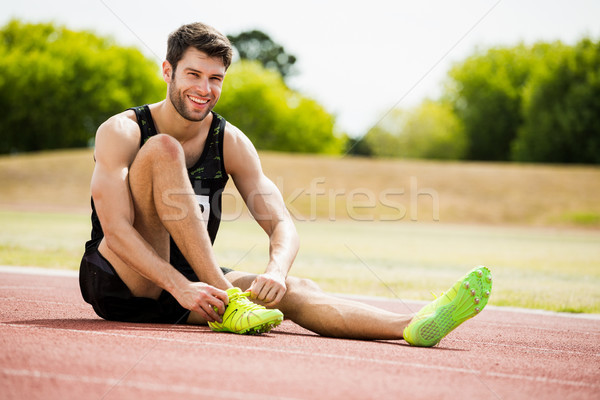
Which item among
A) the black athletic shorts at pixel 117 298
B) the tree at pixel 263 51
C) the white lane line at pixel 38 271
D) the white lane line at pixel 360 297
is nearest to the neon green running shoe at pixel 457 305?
the black athletic shorts at pixel 117 298

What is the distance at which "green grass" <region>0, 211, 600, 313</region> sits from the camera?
9.34 metres

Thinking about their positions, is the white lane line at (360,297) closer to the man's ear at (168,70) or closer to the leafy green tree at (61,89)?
the man's ear at (168,70)

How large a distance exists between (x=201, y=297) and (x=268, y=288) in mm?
430

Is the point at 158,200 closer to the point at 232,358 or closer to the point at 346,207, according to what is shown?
the point at 232,358

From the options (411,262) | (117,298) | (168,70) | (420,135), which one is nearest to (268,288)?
(117,298)

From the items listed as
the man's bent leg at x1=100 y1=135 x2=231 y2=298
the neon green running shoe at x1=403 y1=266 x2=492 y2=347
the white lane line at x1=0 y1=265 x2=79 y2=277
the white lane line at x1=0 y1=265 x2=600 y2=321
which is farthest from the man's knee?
the white lane line at x1=0 y1=265 x2=79 y2=277

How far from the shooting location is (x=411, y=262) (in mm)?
14906

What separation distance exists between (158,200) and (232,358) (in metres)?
1.14

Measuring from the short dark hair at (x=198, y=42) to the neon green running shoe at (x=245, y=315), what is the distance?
158 centimetres

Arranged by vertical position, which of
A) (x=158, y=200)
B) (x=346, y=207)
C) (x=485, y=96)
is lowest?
(x=346, y=207)

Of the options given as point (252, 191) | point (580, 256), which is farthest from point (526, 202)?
point (252, 191)

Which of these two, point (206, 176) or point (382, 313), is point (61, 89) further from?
point (382, 313)

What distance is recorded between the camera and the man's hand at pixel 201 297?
404 cm

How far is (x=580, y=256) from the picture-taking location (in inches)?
737
